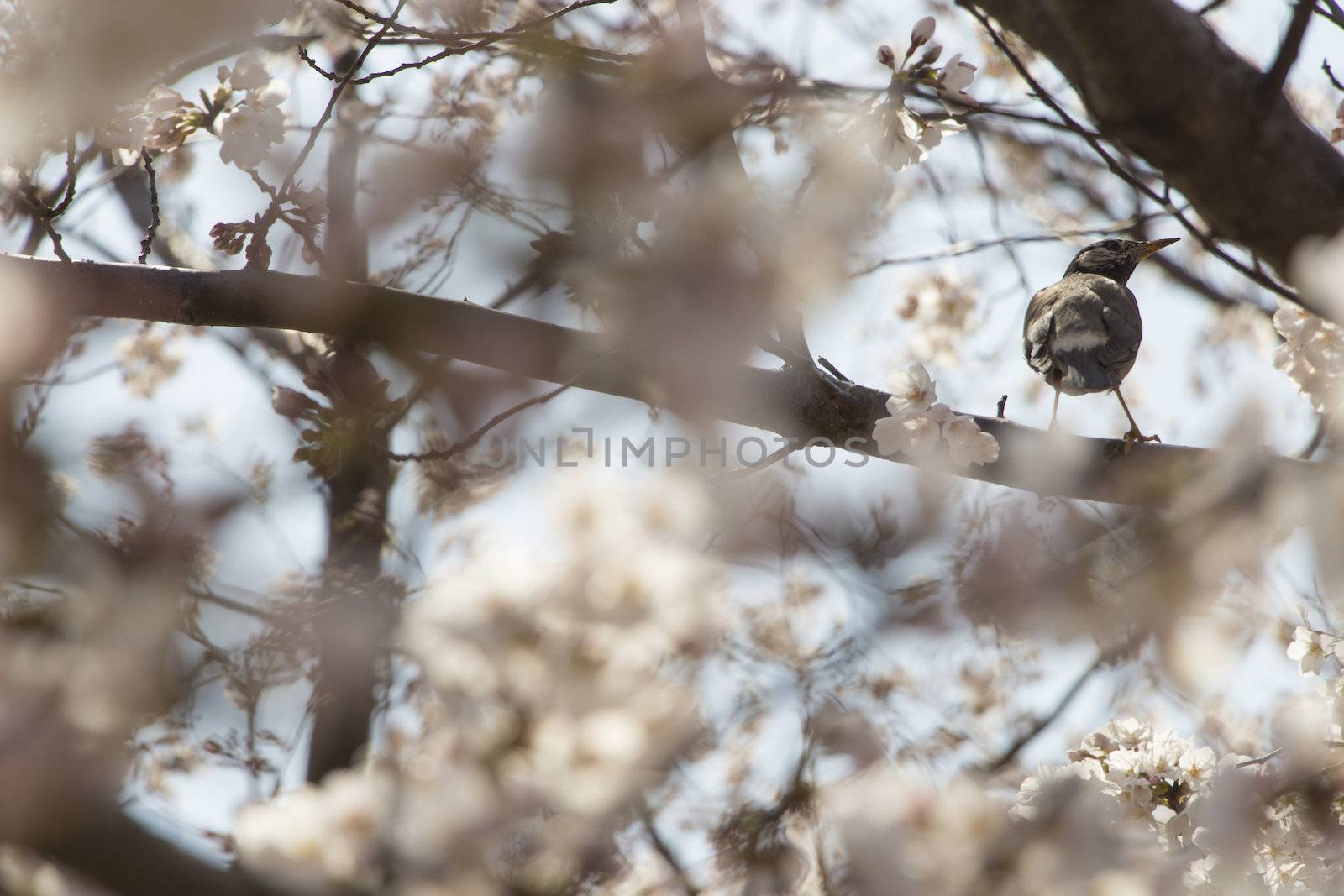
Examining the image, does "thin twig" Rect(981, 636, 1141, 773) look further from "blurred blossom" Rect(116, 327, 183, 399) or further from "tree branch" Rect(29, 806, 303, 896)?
"blurred blossom" Rect(116, 327, 183, 399)

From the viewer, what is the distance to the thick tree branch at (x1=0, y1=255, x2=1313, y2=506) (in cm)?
230

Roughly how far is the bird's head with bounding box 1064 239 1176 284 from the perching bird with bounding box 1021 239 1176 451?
58cm

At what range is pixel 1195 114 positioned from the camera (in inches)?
79.1

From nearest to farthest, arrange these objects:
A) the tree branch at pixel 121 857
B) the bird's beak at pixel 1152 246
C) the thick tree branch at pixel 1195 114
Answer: the tree branch at pixel 121 857
the thick tree branch at pixel 1195 114
the bird's beak at pixel 1152 246

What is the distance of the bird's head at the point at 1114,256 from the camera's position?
4555mm

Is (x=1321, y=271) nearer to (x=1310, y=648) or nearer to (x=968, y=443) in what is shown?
(x=968, y=443)

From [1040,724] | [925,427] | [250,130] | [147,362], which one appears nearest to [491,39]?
[250,130]

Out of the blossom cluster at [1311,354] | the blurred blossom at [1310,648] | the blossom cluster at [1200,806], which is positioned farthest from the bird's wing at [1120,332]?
the blossom cluster at [1200,806]

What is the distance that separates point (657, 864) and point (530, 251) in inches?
60.4

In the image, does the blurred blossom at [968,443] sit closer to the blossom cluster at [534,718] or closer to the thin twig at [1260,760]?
the blossom cluster at [534,718]

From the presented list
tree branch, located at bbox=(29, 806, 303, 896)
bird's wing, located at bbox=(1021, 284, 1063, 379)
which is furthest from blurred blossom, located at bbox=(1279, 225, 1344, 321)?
tree branch, located at bbox=(29, 806, 303, 896)

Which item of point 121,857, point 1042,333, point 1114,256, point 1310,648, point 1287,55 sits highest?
point 1114,256

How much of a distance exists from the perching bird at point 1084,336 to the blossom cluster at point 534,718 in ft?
5.80

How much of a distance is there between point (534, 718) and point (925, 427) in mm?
1328
